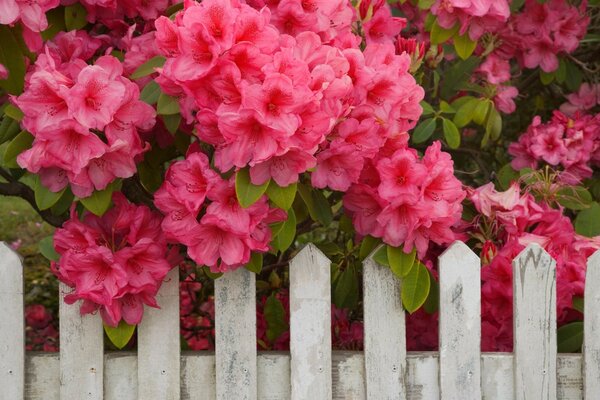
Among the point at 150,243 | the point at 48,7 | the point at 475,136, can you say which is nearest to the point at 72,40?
the point at 48,7

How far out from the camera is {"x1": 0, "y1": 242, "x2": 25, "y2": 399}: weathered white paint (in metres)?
2.23

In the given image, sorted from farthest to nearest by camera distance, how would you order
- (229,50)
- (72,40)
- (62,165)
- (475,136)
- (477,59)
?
(475,136), (477,59), (72,40), (62,165), (229,50)

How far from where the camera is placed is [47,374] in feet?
7.52

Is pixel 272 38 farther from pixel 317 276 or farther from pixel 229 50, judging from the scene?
pixel 317 276

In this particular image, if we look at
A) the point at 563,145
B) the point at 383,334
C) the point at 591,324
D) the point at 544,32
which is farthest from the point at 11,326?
the point at 544,32

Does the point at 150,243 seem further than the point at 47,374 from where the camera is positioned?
No

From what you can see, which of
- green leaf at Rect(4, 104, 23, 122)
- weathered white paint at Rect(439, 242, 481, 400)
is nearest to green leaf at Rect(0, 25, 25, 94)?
green leaf at Rect(4, 104, 23, 122)

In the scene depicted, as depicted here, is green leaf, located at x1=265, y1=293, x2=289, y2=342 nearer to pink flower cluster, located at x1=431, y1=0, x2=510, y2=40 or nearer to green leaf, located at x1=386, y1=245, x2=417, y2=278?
green leaf, located at x1=386, y1=245, x2=417, y2=278

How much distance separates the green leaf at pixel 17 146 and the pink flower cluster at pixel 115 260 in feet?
0.56

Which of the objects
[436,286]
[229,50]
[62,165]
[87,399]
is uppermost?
[229,50]

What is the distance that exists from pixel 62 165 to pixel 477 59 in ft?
4.61

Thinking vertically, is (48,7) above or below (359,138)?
above

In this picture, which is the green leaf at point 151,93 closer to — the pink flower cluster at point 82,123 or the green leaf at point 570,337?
the pink flower cluster at point 82,123

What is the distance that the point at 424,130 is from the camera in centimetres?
277
